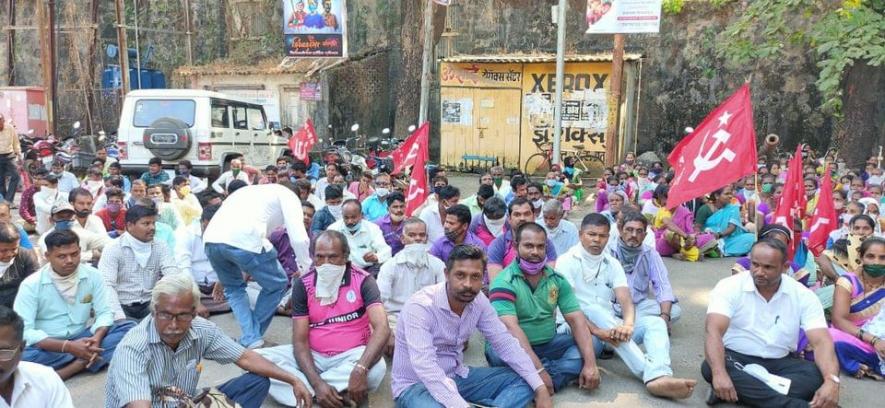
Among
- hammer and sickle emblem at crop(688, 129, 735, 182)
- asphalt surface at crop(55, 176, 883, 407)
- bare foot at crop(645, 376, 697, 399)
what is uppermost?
hammer and sickle emblem at crop(688, 129, 735, 182)

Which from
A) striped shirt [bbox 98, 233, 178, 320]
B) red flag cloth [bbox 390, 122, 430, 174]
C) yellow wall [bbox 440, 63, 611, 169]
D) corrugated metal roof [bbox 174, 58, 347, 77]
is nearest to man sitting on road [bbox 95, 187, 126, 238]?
striped shirt [bbox 98, 233, 178, 320]

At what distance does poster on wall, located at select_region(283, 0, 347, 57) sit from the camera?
57.2ft

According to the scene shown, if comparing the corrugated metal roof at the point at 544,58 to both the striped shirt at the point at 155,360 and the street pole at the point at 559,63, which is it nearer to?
the street pole at the point at 559,63

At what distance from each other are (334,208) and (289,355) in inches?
122

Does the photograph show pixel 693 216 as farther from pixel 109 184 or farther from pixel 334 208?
pixel 109 184

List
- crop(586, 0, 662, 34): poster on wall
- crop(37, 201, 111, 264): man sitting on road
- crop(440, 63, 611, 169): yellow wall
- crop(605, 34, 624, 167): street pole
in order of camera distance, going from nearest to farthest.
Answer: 1. crop(37, 201, 111, 264): man sitting on road
2. crop(586, 0, 662, 34): poster on wall
3. crop(605, 34, 624, 167): street pole
4. crop(440, 63, 611, 169): yellow wall

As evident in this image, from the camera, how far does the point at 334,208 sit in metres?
6.77

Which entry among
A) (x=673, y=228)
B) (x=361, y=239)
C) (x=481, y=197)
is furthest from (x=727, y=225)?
(x=361, y=239)

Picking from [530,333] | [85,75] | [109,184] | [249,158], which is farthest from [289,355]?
[85,75]

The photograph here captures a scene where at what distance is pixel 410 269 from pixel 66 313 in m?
2.19

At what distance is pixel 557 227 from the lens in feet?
18.4

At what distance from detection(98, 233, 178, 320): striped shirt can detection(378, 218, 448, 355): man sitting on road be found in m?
1.51

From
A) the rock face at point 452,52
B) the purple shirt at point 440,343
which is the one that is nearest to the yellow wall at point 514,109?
the rock face at point 452,52

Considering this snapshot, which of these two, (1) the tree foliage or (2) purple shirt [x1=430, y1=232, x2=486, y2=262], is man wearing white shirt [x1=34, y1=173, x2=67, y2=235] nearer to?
(2) purple shirt [x1=430, y1=232, x2=486, y2=262]
